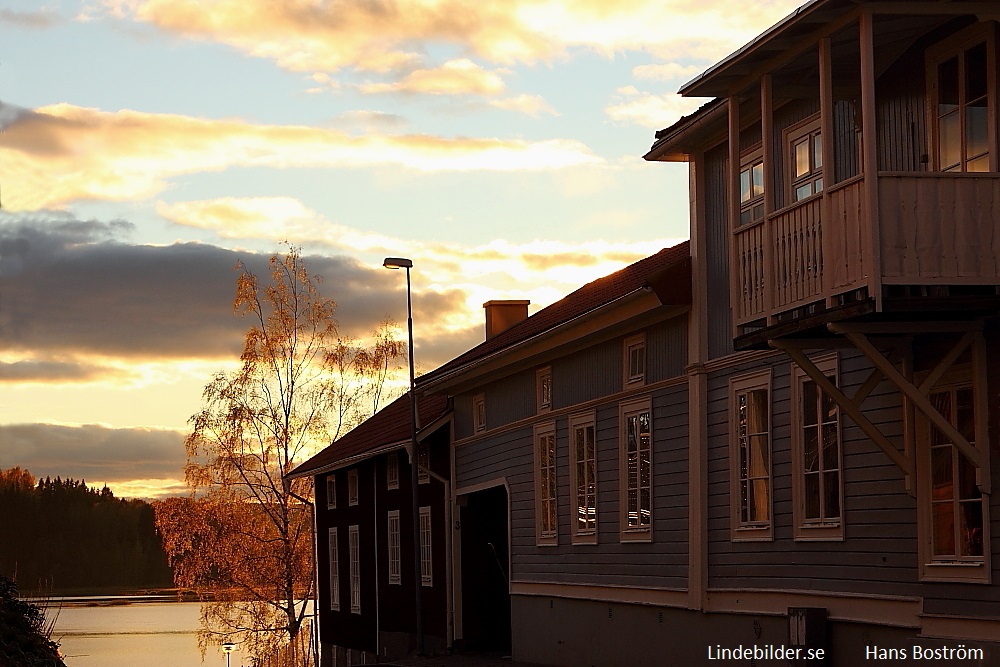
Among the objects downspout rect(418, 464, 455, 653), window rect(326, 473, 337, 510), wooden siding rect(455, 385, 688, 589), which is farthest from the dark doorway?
window rect(326, 473, 337, 510)

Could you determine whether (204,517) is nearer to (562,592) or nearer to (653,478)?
(562,592)

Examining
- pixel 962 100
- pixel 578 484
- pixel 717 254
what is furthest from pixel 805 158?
pixel 578 484

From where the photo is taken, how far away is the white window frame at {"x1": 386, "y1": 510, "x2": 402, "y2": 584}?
118 ft

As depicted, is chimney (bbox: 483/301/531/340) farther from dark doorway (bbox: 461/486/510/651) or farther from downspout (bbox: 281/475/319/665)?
downspout (bbox: 281/475/319/665)

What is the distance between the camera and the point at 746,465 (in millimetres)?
17562

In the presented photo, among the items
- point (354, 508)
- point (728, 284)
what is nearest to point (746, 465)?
point (728, 284)

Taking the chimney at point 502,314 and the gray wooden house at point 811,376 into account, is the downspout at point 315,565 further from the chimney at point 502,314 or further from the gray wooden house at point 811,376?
the gray wooden house at point 811,376

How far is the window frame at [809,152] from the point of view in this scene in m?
16.0

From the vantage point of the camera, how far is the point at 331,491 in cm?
4391

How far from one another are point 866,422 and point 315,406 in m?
34.8

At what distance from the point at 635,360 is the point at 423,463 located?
41.9ft

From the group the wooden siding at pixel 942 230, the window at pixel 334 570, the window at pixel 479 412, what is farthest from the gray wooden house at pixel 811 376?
the window at pixel 334 570

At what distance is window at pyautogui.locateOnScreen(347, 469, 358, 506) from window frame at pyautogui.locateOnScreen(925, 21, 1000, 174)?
94.2 feet

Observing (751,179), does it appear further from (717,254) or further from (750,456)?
(750,456)
